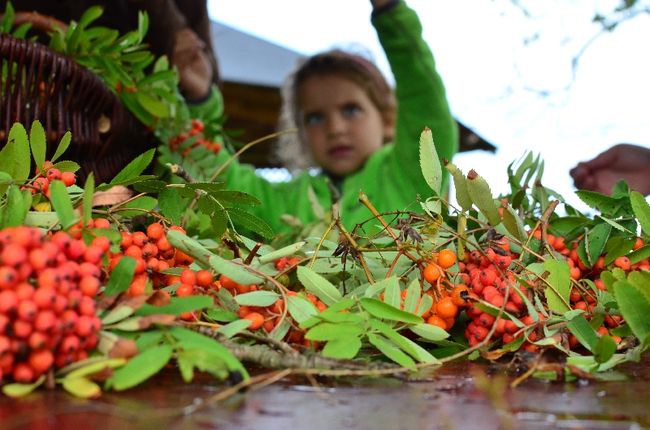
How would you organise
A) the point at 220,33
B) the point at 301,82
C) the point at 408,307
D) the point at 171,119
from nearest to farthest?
the point at 408,307 → the point at 171,119 → the point at 301,82 → the point at 220,33

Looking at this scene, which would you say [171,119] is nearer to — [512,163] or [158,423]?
[512,163]

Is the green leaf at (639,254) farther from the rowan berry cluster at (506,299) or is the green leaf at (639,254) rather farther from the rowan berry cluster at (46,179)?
the rowan berry cluster at (46,179)

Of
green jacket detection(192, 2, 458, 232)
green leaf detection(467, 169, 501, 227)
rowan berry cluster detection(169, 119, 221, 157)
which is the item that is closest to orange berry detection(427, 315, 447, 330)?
green leaf detection(467, 169, 501, 227)

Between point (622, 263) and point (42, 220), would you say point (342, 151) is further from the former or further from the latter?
point (42, 220)

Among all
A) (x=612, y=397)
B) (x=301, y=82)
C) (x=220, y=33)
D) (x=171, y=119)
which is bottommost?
(x=612, y=397)

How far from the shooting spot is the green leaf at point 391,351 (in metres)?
0.44

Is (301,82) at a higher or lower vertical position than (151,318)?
higher

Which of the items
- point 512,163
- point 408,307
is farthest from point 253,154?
point 408,307

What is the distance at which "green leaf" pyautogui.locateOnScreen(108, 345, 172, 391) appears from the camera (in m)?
0.36

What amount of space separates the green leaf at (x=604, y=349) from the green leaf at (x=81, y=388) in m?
0.30

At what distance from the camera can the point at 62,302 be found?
0.36 m

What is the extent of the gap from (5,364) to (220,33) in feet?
12.1

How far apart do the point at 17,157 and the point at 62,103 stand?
1.03ft

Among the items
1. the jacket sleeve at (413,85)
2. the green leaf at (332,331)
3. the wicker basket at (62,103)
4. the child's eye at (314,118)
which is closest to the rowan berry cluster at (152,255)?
the green leaf at (332,331)
